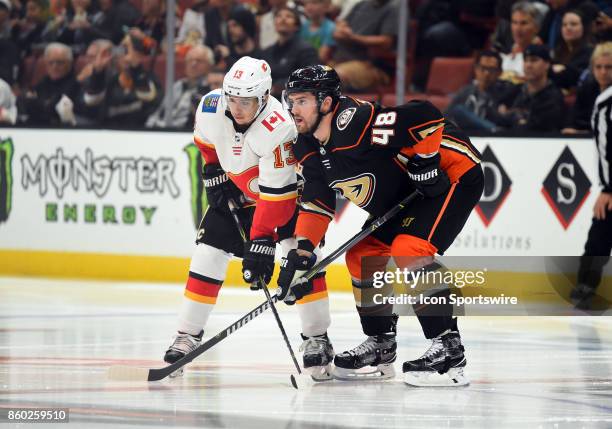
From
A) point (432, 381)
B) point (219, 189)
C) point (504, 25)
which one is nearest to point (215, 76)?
point (504, 25)

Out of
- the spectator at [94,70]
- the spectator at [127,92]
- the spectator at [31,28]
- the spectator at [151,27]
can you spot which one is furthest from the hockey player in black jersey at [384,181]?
the spectator at [31,28]

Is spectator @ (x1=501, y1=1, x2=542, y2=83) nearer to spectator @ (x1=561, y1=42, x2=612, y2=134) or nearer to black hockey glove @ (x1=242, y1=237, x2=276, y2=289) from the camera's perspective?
spectator @ (x1=561, y1=42, x2=612, y2=134)

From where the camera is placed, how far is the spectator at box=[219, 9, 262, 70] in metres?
8.12

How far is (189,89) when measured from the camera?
8172 millimetres

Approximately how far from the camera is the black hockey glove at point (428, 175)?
4.43 meters

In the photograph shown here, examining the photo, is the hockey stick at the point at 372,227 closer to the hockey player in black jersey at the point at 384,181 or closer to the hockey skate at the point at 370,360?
the hockey player in black jersey at the point at 384,181

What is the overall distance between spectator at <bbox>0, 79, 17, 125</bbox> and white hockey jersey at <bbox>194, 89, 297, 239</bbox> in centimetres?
407

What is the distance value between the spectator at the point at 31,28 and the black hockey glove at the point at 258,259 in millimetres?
4611

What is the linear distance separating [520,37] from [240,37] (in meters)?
1.83

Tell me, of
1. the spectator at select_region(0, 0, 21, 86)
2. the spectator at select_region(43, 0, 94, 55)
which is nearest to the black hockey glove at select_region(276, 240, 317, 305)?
the spectator at select_region(43, 0, 94, 55)

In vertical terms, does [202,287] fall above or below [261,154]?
below

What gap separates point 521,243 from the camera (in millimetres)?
7367

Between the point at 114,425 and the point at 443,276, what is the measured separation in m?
1.36

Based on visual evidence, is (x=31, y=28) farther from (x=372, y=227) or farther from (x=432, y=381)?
(x=432, y=381)
